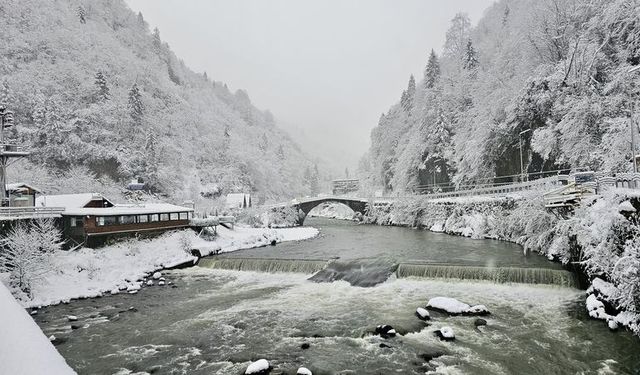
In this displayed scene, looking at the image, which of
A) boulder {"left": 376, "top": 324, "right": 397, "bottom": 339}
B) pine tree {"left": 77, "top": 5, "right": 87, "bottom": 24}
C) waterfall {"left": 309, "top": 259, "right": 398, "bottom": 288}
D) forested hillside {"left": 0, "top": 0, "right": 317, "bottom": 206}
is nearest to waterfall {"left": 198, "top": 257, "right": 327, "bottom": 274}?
waterfall {"left": 309, "top": 259, "right": 398, "bottom": 288}

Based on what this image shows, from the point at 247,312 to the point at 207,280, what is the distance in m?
10.1

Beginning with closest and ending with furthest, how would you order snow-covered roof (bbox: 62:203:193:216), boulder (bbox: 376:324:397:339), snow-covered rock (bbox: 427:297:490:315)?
boulder (bbox: 376:324:397:339), snow-covered rock (bbox: 427:297:490:315), snow-covered roof (bbox: 62:203:193:216)

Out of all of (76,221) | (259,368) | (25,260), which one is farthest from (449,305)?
(76,221)

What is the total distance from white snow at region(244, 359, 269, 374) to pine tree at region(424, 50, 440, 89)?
2840 inches

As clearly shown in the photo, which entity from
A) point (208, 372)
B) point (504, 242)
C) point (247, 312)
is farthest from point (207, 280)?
point (504, 242)

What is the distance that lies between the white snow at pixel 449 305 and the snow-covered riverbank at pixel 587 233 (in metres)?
6.11

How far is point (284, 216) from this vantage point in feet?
227

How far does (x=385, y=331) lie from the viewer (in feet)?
55.6

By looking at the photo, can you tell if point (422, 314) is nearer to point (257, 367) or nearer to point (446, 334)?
point (446, 334)

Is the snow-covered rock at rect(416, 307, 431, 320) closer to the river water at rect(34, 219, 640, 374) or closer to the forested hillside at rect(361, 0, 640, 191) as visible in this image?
the river water at rect(34, 219, 640, 374)

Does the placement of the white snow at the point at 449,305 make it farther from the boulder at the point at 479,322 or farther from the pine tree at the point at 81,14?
the pine tree at the point at 81,14

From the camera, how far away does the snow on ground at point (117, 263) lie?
25828 millimetres

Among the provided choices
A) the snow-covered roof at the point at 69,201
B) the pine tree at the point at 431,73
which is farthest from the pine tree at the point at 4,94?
the pine tree at the point at 431,73

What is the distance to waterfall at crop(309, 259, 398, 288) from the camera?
26125 mm
